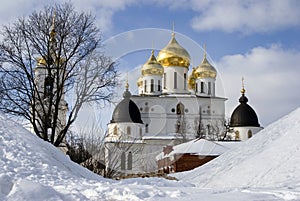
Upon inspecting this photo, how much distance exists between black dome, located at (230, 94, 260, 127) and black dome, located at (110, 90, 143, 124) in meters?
10.5

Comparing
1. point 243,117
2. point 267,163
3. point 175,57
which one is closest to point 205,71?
point 175,57

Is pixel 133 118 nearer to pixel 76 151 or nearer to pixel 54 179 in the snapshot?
pixel 76 151

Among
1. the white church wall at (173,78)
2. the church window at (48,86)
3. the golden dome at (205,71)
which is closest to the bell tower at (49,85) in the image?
the church window at (48,86)

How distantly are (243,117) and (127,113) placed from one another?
39.8 feet

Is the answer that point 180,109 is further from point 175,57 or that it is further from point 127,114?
point 175,57

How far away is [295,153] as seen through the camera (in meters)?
7.07

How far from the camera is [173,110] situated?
36312 millimetres

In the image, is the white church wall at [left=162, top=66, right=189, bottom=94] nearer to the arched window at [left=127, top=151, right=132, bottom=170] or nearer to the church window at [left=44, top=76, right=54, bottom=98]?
the arched window at [left=127, top=151, right=132, bottom=170]

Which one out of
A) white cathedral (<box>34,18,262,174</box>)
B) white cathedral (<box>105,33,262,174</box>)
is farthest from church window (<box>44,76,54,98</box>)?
white cathedral (<box>105,33,262,174</box>)

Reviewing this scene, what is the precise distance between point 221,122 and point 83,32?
87.9 feet

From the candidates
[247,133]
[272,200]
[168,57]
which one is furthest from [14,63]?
[247,133]

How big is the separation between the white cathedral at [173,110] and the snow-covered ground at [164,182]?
2042 centimetres

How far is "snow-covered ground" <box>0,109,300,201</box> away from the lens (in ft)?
16.3

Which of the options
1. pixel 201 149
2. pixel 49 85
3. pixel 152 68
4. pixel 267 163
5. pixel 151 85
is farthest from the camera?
pixel 151 85
